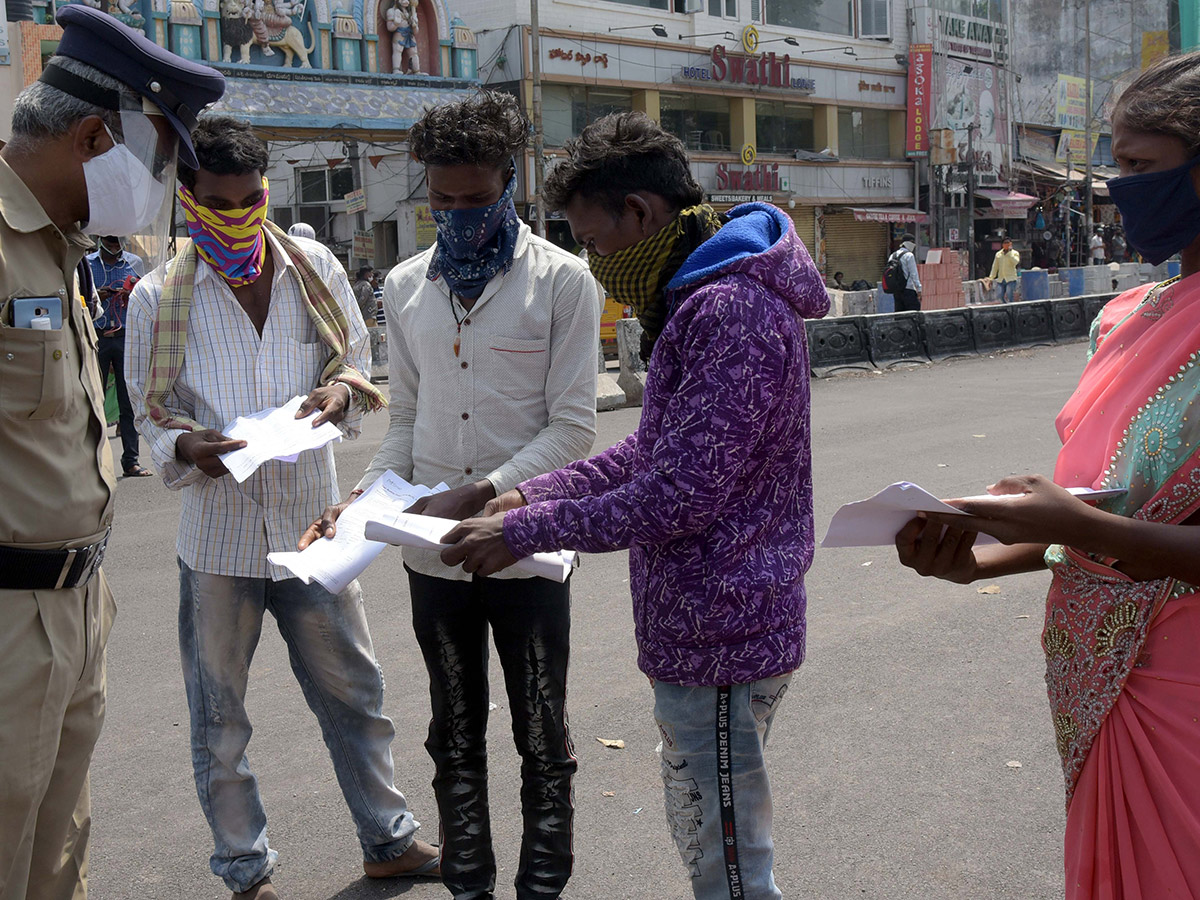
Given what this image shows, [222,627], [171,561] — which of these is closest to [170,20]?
[171,561]

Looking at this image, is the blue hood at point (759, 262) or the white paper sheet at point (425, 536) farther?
the white paper sheet at point (425, 536)

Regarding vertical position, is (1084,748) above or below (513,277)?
below

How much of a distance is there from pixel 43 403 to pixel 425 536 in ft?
2.67

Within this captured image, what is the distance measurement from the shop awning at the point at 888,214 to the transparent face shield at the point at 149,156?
121 ft

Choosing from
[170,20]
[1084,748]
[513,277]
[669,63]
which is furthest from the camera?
[669,63]

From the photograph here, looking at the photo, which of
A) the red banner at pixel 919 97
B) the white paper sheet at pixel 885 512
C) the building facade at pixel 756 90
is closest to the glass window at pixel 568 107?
the building facade at pixel 756 90

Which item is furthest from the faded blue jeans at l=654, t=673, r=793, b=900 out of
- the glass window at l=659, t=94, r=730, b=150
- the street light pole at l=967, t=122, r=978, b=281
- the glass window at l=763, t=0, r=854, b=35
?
the street light pole at l=967, t=122, r=978, b=281

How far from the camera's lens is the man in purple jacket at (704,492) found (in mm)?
2154

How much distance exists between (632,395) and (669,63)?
2223cm

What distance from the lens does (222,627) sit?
3225 mm

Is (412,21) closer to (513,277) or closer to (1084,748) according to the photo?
(513,277)

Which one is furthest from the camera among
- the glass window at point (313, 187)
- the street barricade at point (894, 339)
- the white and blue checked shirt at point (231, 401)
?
the glass window at point (313, 187)

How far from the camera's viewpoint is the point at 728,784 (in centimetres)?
233

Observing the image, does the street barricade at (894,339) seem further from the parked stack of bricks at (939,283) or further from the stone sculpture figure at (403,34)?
the stone sculpture figure at (403,34)
